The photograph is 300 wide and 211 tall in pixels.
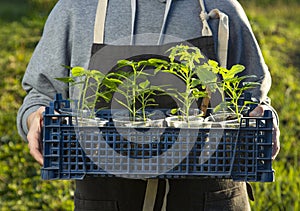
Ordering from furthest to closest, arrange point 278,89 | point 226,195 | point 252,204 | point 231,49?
point 278,89
point 252,204
point 231,49
point 226,195

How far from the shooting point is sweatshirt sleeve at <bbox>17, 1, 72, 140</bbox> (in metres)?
2.35

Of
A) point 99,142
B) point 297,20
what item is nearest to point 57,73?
point 99,142

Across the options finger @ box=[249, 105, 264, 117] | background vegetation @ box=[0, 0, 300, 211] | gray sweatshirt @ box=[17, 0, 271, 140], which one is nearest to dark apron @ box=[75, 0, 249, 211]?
gray sweatshirt @ box=[17, 0, 271, 140]

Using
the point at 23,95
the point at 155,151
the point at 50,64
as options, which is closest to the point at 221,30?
the point at 50,64

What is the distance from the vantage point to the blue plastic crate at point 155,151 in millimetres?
1724

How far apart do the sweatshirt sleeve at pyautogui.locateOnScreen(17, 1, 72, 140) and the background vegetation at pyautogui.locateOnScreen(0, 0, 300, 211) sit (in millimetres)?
1957

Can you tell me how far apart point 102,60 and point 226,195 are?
2.08 feet

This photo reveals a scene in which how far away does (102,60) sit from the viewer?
88.1 inches

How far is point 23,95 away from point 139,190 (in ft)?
12.5

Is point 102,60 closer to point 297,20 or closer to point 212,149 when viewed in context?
point 212,149

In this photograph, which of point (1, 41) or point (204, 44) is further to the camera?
point (1, 41)

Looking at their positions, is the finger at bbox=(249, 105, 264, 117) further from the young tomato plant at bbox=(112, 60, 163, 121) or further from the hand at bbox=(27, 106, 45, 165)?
the hand at bbox=(27, 106, 45, 165)

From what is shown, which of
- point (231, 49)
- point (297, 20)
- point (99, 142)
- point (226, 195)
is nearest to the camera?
point (99, 142)

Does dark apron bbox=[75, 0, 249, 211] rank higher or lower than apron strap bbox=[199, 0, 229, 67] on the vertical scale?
lower
